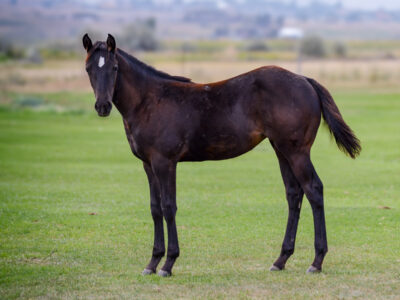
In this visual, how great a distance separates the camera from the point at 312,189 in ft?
26.6

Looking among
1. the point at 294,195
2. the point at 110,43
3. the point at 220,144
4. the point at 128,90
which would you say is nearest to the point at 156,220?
the point at 220,144

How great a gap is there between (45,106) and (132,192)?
19403mm

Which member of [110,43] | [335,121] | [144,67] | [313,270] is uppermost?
[110,43]

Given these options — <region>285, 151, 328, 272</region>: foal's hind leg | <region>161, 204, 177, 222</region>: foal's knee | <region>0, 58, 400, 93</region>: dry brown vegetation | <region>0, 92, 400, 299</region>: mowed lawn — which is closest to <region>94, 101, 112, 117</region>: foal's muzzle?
<region>161, 204, 177, 222</region>: foal's knee

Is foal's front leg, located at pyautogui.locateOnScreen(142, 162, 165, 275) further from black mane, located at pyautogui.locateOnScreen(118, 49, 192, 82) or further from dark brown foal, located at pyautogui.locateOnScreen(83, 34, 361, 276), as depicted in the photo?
black mane, located at pyautogui.locateOnScreen(118, 49, 192, 82)

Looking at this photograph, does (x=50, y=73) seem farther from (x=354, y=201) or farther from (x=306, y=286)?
(x=306, y=286)

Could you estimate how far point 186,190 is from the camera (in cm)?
1419

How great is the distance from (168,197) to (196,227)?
2.73 m

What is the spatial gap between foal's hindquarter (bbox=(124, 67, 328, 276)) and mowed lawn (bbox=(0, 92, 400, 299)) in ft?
1.86

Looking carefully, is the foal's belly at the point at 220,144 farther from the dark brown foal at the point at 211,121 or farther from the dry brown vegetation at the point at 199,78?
the dry brown vegetation at the point at 199,78

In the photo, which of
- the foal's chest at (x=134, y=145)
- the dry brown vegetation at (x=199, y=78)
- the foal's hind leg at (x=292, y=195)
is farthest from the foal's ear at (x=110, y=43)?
the dry brown vegetation at (x=199, y=78)

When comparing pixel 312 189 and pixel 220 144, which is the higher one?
pixel 220 144

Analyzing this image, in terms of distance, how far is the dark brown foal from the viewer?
26.5 feet

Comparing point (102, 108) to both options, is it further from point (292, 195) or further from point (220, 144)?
point (292, 195)
